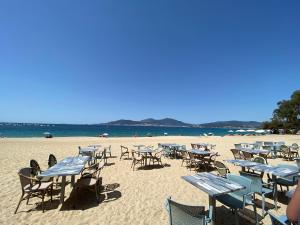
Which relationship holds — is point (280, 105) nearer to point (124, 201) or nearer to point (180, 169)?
point (180, 169)

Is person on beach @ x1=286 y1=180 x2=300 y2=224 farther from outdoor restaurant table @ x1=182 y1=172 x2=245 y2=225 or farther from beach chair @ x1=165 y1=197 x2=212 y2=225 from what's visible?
outdoor restaurant table @ x1=182 y1=172 x2=245 y2=225

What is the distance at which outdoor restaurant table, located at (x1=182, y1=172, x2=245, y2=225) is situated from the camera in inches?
131

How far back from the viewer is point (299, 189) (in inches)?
43.1

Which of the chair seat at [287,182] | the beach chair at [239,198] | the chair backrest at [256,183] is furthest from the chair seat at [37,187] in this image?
the chair seat at [287,182]

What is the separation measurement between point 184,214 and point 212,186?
118cm

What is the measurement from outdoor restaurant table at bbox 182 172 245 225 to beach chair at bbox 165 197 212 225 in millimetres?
542

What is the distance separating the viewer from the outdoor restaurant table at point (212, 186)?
131 inches

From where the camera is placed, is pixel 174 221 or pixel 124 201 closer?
pixel 174 221

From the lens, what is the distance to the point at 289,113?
154ft

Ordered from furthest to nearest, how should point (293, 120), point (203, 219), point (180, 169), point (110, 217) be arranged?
point (293, 120) < point (180, 169) < point (110, 217) < point (203, 219)

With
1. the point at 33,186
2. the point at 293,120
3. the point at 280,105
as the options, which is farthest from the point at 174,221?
the point at 280,105

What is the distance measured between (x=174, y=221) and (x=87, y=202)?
10.4 ft

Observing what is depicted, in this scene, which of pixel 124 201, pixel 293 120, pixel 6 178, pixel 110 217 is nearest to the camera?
pixel 110 217


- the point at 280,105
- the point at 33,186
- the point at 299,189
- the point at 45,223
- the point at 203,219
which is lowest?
the point at 45,223
